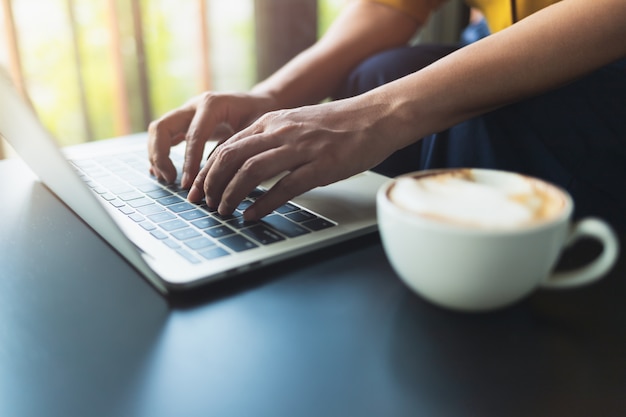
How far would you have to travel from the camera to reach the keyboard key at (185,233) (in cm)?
48

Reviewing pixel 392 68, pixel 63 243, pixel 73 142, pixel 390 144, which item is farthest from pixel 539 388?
pixel 73 142

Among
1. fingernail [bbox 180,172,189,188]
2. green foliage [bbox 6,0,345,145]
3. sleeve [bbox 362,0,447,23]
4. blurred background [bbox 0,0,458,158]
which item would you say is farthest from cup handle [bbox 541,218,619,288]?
green foliage [bbox 6,0,345,145]

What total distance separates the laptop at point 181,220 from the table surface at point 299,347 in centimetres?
2

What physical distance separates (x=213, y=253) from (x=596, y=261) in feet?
0.87

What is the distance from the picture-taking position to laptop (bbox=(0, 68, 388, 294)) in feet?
1.36

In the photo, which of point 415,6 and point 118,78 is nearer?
point 415,6

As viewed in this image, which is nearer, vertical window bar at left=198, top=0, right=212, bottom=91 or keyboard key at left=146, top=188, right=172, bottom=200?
keyboard key at left=146, top=188, right=172, bottom=200

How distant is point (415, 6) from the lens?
3.55 feet

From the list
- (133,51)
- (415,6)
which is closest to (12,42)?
(133,51)

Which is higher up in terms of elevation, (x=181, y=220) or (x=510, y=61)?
(x=510, y=61)

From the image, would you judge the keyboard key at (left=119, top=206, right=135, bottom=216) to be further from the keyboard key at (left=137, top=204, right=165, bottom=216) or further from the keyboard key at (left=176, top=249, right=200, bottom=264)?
the keyboard key at (left=176, top=249, right=200, bottom=264)

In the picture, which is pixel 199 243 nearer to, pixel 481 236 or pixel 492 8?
pixel 481 236

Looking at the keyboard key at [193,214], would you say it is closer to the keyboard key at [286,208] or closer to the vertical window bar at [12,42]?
the keyboard key at [286,208]

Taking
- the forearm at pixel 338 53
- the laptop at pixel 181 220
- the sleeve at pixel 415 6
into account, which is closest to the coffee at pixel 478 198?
the laptop at pixel 181 220
